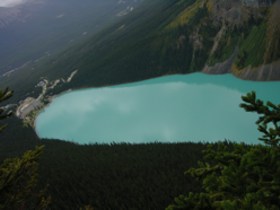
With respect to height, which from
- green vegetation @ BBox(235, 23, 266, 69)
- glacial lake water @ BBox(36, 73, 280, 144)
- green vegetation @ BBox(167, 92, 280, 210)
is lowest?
glacial lake water @ BBox(36, 73, 280, 144)

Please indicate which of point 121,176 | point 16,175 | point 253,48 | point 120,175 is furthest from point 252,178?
point 253,48

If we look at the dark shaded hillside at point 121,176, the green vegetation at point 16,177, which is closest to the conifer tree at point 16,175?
the green vegetation at point 16,177

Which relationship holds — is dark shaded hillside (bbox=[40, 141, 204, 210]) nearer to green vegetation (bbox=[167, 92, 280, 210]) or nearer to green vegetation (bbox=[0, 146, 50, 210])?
green vegetation (bbox=[0, 146, 50, 210])

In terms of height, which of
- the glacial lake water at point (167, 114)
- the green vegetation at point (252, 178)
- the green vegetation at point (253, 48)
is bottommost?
the glacial lake water at point (167, 114)

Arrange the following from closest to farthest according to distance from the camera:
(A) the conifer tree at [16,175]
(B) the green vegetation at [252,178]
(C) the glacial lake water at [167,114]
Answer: (B) the green vegetation at [252,178] → (A) the conifer tree at [16,175] → (C) the glacial lake water at [167,114]

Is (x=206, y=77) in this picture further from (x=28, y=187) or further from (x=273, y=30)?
(x=28, y=187)

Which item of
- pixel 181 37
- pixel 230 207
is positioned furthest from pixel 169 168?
pixel 181 37

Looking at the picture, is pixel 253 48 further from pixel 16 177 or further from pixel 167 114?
pixel 16 177

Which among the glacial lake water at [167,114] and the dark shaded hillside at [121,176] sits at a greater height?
the dark shaded hillside at [121,176]

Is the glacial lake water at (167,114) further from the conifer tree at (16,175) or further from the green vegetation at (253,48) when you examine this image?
the conifer tree at (16,175)

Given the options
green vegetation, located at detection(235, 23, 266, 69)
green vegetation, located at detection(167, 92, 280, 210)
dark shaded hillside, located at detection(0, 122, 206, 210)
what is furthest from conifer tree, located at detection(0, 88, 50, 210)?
green vegetation, located at detection(235, 23, 266, 69)
